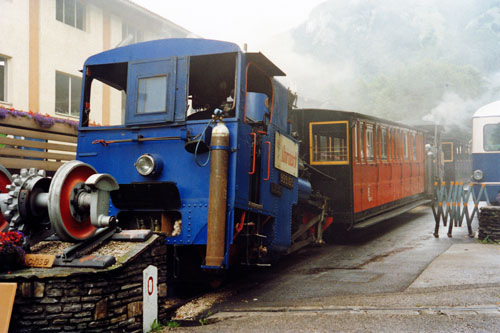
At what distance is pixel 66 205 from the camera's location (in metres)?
5.25

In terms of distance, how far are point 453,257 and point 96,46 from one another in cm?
1363

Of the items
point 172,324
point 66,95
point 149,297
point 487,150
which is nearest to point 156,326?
point 172,324

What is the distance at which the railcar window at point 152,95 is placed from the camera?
6.83 m

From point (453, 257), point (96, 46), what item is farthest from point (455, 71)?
point (453, 257)

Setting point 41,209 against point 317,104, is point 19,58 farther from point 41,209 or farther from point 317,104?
point 317,104

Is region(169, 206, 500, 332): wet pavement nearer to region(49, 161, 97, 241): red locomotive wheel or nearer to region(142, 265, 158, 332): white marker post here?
region(142, 265, 158, 332): white marker post

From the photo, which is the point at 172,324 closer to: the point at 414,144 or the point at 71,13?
the point at 414,144

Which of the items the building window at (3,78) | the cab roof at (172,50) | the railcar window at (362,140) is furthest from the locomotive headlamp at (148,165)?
the building window at (3,78)

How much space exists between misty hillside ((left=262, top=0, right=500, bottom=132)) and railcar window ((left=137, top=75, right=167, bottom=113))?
4284mm

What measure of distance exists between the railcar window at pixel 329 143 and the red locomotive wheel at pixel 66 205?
709 centimetres

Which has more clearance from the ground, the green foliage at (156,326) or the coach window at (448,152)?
the coach window at (448,152)

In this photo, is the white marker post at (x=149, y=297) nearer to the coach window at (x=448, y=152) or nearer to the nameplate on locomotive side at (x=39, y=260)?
the nameplate on locomotive side at (x=39, y=260)

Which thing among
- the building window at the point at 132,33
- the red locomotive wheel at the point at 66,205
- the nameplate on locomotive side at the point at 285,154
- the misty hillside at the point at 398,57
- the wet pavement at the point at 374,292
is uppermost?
the misty hillside at the point at 398,57

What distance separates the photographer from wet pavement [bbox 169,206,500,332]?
17.4ft
